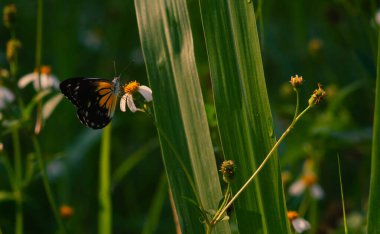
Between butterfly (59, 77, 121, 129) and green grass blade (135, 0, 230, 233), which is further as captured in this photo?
butterfly (59, 77, 121, 129)

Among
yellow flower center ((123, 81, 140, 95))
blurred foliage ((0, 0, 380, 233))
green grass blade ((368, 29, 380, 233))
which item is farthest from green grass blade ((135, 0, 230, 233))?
blurred foliage ((0, 0, 380, 233))

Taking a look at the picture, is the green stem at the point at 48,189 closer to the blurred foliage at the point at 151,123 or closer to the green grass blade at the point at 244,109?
the green grass blade at the point at 244,109

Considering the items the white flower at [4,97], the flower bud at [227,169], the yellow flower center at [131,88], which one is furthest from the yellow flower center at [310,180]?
the flower bud at [227,169]

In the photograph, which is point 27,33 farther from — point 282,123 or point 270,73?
point 282,123

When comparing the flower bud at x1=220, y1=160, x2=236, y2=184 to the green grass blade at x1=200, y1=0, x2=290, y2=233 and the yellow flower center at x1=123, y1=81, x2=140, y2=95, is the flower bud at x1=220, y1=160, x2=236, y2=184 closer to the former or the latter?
the green grass blade at x1=200, y1=0, x2=290, y2=233

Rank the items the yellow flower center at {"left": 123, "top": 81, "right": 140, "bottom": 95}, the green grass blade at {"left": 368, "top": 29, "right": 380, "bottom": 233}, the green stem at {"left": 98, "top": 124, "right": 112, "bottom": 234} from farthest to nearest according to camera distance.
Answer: the green stem at {"left": 98, "top": 124, "right": 112, "bottom": 234} → the yellow flower center at {"left": 123, "top": 81, "right": 140, "bottom": 95} → the green grass blade at {"left": 368, "top": 29, "right": 380, "bottom": 233}

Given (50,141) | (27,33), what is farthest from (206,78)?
(27,33)
